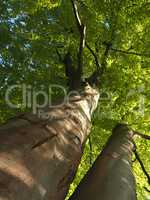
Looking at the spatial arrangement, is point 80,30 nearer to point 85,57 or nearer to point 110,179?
point 110,179

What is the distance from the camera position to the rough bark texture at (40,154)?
2.28m

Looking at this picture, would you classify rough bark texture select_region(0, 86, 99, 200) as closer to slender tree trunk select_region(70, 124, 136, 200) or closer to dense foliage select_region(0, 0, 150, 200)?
slender tree trunk select_region(70, 124, 136, 200)

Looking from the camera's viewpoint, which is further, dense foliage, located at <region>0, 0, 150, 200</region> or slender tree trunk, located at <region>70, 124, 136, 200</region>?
dense foliage, located at <region>0, 0, 150, 200</region>

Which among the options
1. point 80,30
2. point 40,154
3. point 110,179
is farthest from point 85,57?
point 40,154

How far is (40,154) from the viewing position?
9.32 ft

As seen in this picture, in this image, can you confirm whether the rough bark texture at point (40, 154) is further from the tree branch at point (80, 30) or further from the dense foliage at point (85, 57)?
the dense foliage at point (85, 57)

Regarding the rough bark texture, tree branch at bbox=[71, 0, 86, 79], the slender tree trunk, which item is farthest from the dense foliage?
the rough bark texture

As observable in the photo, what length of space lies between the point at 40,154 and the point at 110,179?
1108 mm

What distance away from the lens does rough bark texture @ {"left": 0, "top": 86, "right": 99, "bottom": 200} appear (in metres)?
2.28

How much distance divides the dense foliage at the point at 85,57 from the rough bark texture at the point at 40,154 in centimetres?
362

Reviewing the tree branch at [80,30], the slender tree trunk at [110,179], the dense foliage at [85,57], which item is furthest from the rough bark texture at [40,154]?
the dense foliage at [85,57]

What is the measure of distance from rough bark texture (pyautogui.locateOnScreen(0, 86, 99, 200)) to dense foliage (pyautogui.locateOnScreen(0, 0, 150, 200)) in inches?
142

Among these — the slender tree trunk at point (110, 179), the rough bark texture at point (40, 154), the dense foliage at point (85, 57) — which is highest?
the dense foliage at point (85, 57)

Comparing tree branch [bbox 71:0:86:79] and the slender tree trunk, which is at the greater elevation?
tree branch [bbox 71:0:86:79]
